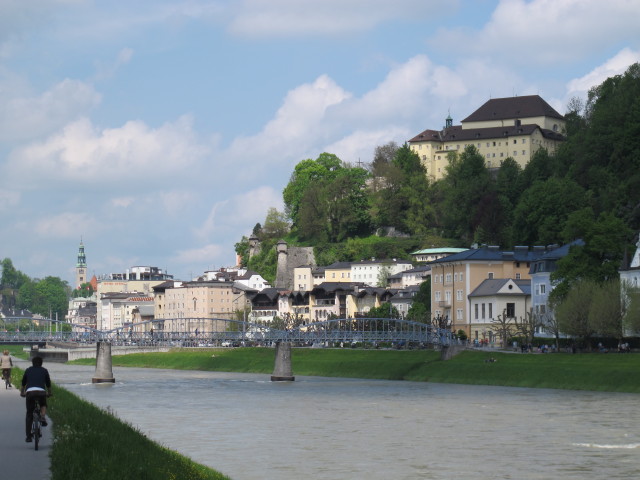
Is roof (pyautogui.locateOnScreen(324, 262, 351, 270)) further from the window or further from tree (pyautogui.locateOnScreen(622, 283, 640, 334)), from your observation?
tree (pyautogui.locateOnScreen(622, 283, 640, 334))

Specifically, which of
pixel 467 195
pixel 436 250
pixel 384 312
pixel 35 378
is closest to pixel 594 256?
pixel 384 312

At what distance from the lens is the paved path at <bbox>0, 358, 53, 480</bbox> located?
23.9 meters

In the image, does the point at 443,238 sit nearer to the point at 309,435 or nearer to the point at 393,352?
the point at 393,352

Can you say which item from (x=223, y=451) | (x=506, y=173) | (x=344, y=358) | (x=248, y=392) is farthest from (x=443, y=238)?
(x=223, y=451)

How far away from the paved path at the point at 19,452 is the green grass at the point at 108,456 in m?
0.22

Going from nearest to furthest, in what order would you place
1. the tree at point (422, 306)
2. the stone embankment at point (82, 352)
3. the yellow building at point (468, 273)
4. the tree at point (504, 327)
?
the tree at point (504, 327) → the yellow building at point (468, 273) → the tree at point (422, 306) → the stone embankment at point (82, 352)

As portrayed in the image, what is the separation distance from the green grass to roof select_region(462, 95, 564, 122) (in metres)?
147

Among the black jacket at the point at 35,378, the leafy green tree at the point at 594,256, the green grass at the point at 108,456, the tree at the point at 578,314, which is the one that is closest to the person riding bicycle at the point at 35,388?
the black jacket at the point at 35,378

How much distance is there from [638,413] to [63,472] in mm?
32637

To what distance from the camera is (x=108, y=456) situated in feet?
89.4

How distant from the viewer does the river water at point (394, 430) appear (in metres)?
34.9

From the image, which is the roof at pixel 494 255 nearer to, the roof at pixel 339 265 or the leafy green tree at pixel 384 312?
the leafy green tree at pixel 384 312

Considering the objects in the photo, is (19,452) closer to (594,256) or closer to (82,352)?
(594,256)

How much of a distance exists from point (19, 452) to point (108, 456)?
1875 millimetres
